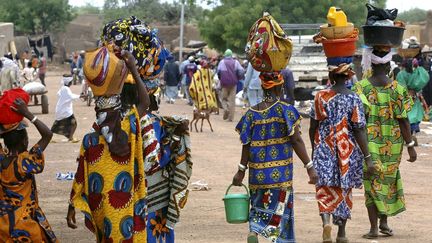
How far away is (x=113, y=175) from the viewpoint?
23.4 ft

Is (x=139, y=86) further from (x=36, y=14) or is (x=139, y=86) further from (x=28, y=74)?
(x=36, y=14)

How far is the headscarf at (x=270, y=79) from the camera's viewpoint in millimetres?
8508

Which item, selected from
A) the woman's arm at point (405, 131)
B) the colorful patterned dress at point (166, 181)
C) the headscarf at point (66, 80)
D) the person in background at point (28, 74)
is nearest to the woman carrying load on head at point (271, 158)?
the colorful patterned dress at point (166, 181)

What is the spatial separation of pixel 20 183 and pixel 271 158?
1980 millimetres

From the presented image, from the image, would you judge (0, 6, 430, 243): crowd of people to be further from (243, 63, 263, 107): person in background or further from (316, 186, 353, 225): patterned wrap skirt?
(243, 63, 263, 107): person in background

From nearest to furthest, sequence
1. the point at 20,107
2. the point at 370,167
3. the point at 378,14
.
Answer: the point at 20,107
the point at 370,167
the point at 378,14

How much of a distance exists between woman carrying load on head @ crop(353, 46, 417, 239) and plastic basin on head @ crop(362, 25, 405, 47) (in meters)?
0.06

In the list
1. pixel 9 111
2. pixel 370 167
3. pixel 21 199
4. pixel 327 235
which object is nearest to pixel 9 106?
pixel 9 111

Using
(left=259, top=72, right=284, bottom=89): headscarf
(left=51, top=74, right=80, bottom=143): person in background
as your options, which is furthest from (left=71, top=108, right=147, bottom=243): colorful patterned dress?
(left=51, top=74, right=80, bottom=143): person in background

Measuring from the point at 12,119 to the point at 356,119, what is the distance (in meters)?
3.24

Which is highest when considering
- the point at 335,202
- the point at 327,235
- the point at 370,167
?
the point at 370,167

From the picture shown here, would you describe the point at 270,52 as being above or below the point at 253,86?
above

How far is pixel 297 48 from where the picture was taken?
1307 inches

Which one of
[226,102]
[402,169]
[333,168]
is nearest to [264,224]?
[333,168]
